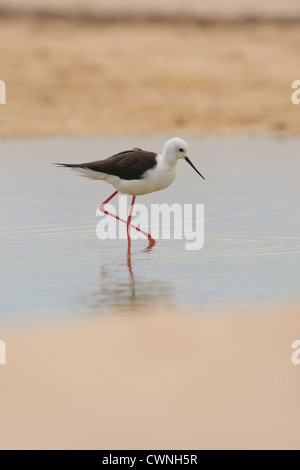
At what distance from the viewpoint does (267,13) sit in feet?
77.8

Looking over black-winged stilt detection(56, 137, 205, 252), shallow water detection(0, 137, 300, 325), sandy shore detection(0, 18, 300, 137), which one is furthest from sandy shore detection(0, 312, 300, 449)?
sandy shore detection(0, 18, 300, 137)

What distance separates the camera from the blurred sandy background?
17938 mm

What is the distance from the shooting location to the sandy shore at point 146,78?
1784 cm

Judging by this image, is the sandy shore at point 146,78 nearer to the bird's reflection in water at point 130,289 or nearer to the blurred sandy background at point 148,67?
the blurred sandy background at point 148,67

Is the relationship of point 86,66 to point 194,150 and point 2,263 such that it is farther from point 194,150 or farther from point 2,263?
point 2,263

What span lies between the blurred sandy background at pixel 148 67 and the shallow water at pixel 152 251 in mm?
3988

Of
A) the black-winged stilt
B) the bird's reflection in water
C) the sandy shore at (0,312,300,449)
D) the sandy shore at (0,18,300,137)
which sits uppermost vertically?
the sandy shore at (0,18,300,137)

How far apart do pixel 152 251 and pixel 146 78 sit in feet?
37.4

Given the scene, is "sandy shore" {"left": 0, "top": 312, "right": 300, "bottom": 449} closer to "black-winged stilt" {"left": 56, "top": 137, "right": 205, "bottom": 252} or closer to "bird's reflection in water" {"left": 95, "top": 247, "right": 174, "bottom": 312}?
"bird's reflection in water" {"left": 95, "top": 247, "right": 174, "bottom": 312}

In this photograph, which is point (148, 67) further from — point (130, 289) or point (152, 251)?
point (130, 289)

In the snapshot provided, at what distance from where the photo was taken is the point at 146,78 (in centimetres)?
1952

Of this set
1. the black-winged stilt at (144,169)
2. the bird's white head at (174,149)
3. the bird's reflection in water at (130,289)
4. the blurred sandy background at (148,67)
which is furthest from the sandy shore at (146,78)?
the bird's reflection in water at (130,289)

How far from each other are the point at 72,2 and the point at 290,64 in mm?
5326

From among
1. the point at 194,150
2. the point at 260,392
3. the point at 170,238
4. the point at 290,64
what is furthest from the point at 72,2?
the point at 260,392
